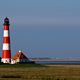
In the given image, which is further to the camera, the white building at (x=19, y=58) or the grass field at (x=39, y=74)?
the white building at (x=19, y=58)

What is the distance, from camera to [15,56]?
101688 millimetres

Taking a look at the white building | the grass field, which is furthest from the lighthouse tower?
the grass field

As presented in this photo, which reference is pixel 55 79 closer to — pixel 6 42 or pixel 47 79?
pixel 47 79

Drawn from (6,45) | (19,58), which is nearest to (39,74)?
(6,45)

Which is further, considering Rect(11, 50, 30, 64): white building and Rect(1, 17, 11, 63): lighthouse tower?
Rect(11, 50, 30, 64): white building

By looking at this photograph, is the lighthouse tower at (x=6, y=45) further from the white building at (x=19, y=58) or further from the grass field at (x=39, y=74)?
the grass field at (x=39, y=74)

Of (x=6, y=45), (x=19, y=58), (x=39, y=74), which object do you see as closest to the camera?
(x=39, y=74)

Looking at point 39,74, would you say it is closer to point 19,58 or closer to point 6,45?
point 6,45

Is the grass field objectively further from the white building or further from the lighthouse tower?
the white building

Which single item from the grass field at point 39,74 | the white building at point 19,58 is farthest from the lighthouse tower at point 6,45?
the grass field at point 39,74

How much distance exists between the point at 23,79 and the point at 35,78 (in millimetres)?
1312

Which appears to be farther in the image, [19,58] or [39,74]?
[19,58]

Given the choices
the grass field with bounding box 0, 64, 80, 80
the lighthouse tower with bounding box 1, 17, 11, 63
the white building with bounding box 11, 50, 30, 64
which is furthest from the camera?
the white building with bounding box 11, 50, 30, 64

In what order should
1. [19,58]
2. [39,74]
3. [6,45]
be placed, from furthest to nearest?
[19,58] → [6,45] → [39,74]
